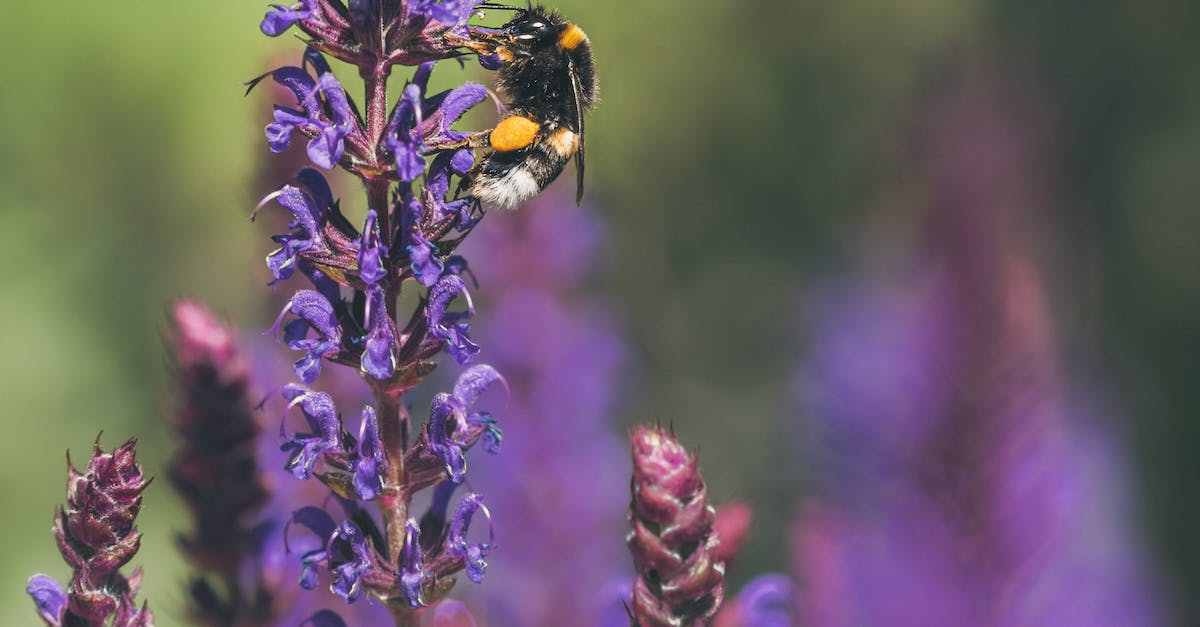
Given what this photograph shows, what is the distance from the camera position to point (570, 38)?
2693mm

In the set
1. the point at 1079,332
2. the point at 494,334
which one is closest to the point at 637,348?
the point at 494,334

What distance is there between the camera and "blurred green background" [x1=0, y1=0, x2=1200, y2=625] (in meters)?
6.00

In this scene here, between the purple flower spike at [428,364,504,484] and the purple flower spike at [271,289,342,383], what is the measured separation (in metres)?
0.16

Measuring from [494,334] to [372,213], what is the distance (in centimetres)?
230

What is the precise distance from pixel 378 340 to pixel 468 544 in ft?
0.98

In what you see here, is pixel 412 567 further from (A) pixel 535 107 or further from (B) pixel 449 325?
(A) pixel 535 107

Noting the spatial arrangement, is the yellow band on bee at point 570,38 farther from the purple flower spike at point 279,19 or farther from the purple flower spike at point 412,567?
the purple flower spike at point 412,567

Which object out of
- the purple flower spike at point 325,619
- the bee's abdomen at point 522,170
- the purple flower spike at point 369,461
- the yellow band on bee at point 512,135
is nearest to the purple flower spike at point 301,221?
the purple flower spike at point 369,461

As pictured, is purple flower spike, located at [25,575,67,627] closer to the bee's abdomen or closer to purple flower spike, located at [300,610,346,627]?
purple flower spike, located at [300,610,346,627]

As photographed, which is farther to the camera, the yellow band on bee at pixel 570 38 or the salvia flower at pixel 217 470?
the yellow band on bee at pixel 570 38

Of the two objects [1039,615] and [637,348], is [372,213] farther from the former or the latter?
[637,348]

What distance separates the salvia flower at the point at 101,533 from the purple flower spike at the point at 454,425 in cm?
36

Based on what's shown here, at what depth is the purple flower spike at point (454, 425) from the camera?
5.72 ft

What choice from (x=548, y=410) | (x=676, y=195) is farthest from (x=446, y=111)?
(x=676, y=195)
